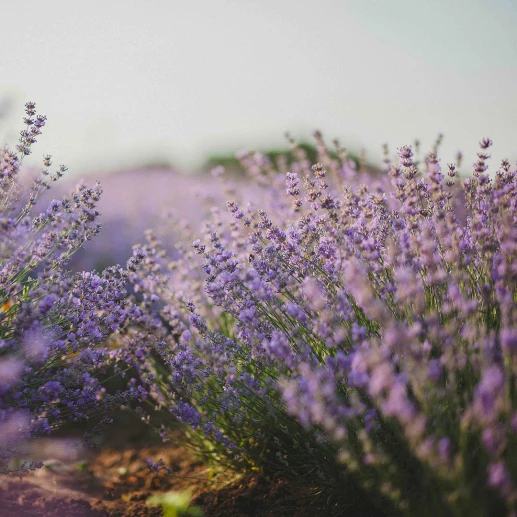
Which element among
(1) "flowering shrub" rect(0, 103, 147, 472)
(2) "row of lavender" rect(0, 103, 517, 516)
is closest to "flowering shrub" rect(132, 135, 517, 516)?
(2) "row of lavender" rect(0, 103, 517, 516)

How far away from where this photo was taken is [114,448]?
380cm

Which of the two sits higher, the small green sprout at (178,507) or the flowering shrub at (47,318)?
the flowering shrub at (47,318)

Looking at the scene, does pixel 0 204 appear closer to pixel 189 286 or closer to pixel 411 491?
pixel 189 286

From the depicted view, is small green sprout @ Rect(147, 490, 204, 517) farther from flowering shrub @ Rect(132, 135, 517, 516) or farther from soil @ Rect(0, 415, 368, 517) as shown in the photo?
flowering shrub @ Rect(132, 135, 517, 516)

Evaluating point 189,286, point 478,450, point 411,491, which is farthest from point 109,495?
point 478,450

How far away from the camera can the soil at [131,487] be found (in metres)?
2.44

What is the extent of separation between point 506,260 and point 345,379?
71 centimetres

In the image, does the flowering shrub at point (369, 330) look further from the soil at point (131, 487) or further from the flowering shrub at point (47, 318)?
the flowering shrub at point (47, 318)

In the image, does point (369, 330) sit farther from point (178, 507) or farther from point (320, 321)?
point (178, 507)

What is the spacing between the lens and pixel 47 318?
2297 millimetres

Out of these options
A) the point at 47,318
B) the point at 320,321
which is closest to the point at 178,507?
the point at 47,318

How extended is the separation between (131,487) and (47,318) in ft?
4.77

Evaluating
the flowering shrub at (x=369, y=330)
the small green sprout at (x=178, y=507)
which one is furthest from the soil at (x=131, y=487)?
the flowering shrub at (x=369, y=330)

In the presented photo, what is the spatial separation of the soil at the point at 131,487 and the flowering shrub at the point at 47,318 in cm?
30
